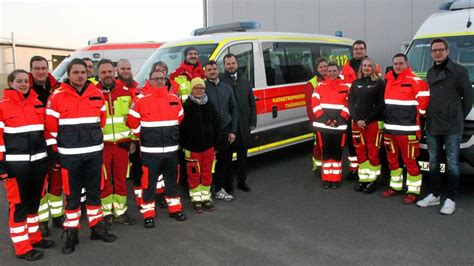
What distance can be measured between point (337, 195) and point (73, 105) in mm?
3577

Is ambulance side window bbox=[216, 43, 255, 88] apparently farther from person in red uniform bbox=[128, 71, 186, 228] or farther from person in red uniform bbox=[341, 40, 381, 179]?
person in red uniform bbox=[128, 71, 186, 228]

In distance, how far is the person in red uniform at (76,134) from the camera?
4117mm

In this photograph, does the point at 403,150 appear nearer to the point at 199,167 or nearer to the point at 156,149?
the point at 199,167

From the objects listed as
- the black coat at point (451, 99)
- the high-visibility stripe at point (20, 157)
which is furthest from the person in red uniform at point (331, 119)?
the high-visibility stripe at point (20, 157)

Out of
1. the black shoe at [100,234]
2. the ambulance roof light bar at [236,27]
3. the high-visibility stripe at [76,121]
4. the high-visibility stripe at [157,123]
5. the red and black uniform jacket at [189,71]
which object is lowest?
the black shoe at [100,234]

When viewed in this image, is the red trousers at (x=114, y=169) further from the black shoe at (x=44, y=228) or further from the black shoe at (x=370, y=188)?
the black shoe at (x=370, y=188)

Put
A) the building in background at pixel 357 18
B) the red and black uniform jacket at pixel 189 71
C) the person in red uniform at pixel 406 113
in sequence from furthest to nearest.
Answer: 1. the building in background at pixel 357 18
2. the red and black uniform jacket at pixel 189 71
3. the person in red uniform at pixel 406 113

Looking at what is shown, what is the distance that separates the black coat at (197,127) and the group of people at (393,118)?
1.80m

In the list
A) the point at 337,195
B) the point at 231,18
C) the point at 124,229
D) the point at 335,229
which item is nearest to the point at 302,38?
the point at 337,195

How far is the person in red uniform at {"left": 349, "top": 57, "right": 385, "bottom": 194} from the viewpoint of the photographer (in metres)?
5.71

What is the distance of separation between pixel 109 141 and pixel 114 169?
1.13 ft

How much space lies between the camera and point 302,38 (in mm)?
7898

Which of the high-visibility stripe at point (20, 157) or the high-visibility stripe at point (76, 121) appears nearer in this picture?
the high-visibility stripe at point (20, 157)

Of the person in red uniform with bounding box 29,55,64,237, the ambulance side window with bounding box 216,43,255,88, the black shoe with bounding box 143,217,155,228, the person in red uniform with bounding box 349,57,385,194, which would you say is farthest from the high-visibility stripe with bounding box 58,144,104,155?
the person in red uniform with bounding box 349,57,385,194
